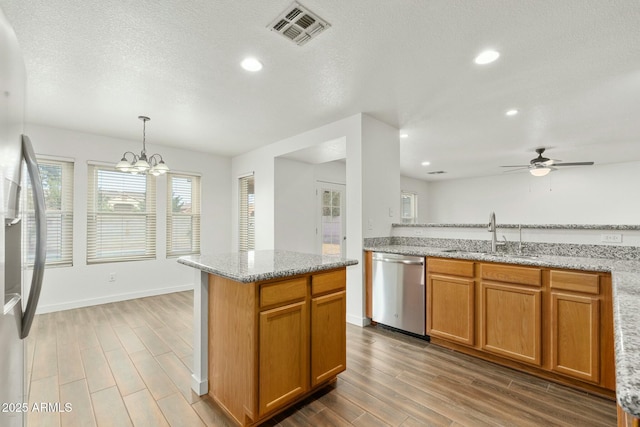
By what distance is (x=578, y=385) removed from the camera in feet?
7.09

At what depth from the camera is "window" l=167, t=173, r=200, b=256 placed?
5.04 metres

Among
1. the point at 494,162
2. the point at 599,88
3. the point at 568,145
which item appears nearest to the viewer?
the point at 599,88

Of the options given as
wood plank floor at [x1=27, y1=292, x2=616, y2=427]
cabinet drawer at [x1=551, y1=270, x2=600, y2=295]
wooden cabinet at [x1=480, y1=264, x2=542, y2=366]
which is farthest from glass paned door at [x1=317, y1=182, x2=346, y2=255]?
cabinet drawer at [x1=551, y1=270, x2=600, y2=295]

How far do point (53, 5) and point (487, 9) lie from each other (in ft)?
8.76

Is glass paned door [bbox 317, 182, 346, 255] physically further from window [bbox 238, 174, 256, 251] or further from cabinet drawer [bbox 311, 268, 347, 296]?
cabinet drawer [bbox 311, 268, 347, 296]

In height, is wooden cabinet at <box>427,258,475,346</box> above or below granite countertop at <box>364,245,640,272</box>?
below

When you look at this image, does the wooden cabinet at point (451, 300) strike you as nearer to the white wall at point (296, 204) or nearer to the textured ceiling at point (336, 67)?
the textured ceiling at point (336, 67)

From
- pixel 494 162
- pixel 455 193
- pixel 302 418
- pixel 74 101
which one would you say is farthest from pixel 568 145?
pixel 74 101

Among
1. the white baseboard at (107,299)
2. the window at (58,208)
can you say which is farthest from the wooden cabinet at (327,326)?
the window at (58,208)

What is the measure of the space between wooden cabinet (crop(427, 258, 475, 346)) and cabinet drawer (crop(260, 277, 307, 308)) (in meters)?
1.59

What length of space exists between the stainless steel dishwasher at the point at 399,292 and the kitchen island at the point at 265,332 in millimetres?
1177

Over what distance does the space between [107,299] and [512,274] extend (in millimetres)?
5215

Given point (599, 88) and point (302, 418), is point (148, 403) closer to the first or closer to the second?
point (302, 418)

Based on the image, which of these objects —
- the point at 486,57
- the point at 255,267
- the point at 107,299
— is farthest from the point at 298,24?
the point at 107,299
